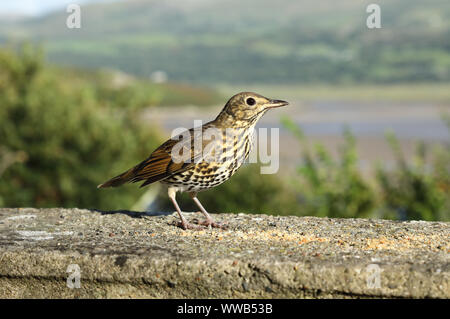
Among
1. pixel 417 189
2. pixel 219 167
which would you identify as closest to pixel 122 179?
pixel 219 167

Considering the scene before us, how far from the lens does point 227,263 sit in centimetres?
377

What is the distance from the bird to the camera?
15.6 ft

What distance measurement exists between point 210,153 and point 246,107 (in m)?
0.46

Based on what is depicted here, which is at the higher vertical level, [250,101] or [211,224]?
[250,101]

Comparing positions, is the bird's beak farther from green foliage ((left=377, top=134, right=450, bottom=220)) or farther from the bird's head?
green foliage ((left=377, top=134, right=450, bottom=220))

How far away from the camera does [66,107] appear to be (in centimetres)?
1223

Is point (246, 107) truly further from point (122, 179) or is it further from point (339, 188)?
point (339, 188)
